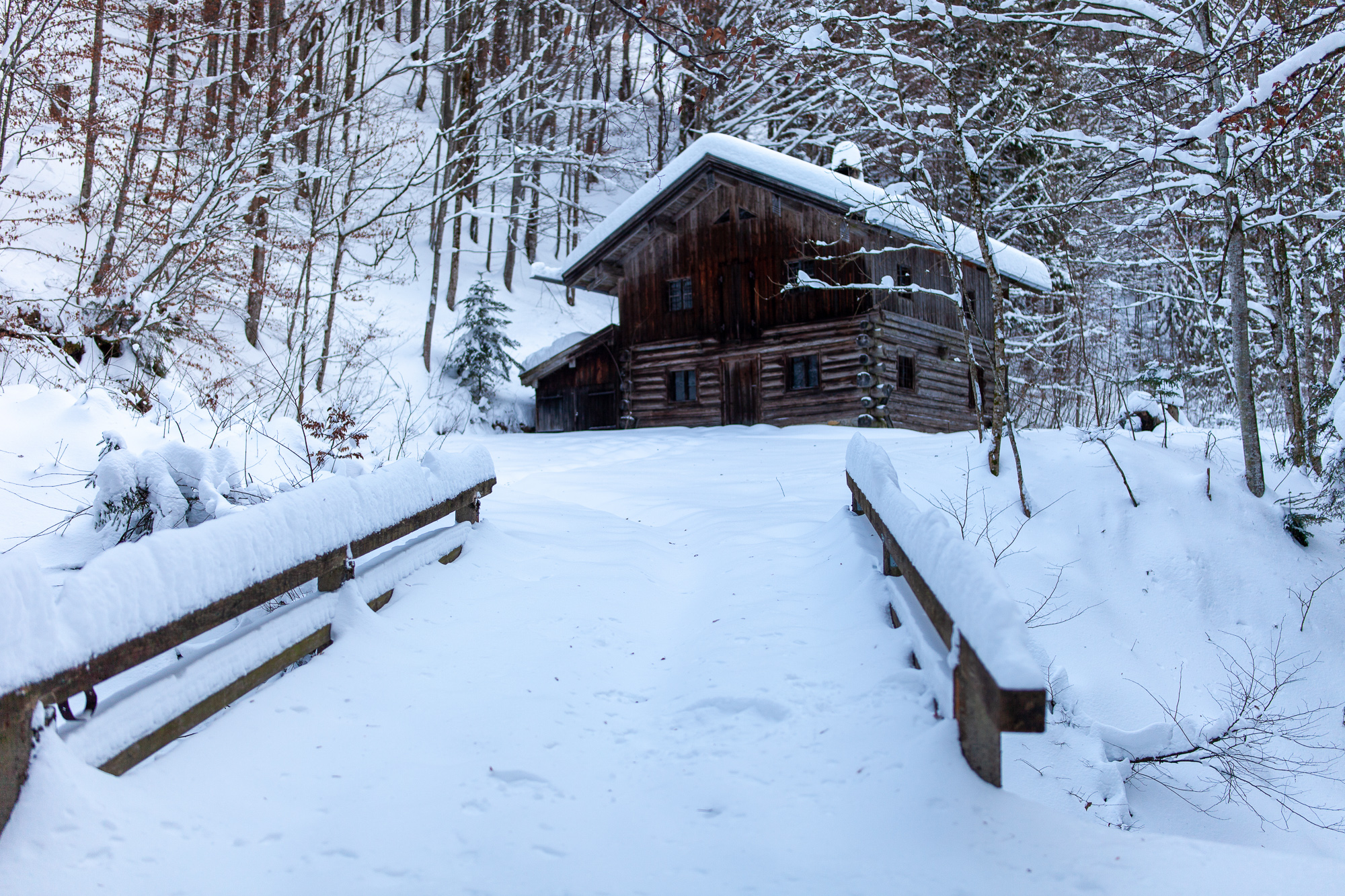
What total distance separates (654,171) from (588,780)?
Result: 3461cm

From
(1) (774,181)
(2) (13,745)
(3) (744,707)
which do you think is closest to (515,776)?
(3) (744,707)

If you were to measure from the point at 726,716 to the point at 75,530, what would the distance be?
481 cm

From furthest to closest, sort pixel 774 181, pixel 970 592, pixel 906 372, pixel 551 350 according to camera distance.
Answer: pixel 551 350
pixel 906 372
pixel 774 181
pixel 970 592

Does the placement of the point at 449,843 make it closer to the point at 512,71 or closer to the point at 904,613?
the point at 904,613

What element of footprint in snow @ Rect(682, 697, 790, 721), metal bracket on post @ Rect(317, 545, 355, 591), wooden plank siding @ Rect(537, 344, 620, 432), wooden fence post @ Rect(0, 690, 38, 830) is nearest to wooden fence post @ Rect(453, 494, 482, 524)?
metal bracket on post @ Rect(317, 545, 355, 591)

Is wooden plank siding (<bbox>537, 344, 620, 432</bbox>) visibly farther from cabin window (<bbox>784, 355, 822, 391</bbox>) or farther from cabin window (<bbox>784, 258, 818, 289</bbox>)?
cabin window (<bbox>784, 258, 818, 289</bbox>)

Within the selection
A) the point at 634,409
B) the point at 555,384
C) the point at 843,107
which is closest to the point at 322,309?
the point at 555,384

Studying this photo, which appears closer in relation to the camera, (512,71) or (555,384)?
(512,71)

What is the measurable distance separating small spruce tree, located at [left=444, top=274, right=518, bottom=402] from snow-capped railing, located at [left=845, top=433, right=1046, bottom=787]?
21.2 m

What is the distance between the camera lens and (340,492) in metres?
4.24

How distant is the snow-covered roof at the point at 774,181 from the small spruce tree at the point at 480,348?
4.03m

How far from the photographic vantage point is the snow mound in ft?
8.06

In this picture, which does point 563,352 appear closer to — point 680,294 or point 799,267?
point 680,294

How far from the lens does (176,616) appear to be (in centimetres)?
290
